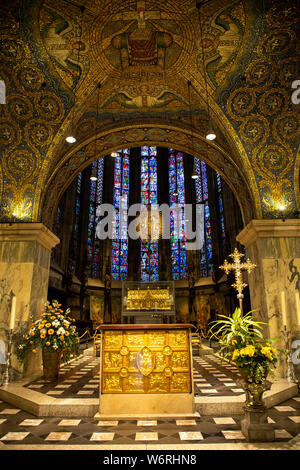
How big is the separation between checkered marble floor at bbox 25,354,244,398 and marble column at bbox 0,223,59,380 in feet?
3.44

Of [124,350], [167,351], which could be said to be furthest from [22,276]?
[167,351]

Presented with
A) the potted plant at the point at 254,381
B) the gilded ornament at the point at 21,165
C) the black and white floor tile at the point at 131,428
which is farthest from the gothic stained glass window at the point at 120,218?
the potted plant at the point at 254,381

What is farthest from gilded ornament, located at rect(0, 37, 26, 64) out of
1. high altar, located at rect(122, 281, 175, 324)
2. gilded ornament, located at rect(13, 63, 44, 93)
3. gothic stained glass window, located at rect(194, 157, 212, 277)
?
gothic stained glass window, located at rect(194, 157, 212, 277)

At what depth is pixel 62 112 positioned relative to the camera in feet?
24.7

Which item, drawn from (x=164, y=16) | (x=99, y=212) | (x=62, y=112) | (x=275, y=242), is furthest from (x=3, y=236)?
(x=99, y=212)

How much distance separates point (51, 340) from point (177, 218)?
628 inches

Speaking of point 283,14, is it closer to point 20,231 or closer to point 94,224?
point 20,231

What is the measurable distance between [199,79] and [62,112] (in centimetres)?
351

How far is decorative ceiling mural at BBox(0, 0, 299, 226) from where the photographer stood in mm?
5805

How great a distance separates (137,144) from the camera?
9594mm

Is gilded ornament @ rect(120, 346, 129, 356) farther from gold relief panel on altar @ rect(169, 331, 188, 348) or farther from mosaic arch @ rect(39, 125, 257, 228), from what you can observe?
mosaic arch @ rect(39, 125, 257, 228)

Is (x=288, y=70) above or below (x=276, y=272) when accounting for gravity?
above

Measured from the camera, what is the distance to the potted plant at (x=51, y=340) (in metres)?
5.82

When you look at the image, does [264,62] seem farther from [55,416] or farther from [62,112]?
[55,416]
